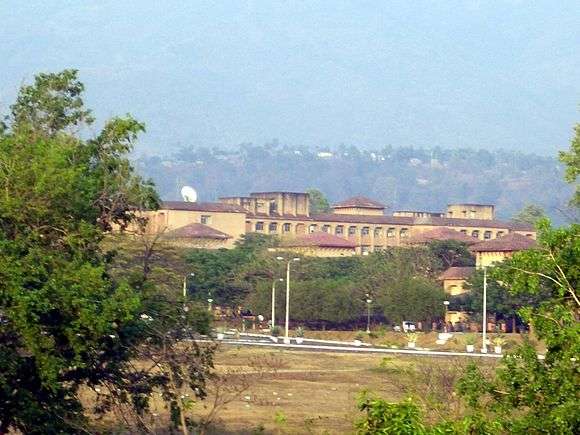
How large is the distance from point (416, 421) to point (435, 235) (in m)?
122

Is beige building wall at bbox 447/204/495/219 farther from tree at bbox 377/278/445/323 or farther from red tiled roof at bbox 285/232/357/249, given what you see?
tree at bbox 377/278/445/323

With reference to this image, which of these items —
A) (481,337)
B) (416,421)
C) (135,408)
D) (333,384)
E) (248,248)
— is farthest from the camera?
(248,248)

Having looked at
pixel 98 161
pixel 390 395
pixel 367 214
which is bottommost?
pixel 390 395

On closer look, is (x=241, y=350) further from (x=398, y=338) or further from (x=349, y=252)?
(x=349, y=252)

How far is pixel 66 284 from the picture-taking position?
78.9ft

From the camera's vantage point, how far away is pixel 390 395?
1779 inches

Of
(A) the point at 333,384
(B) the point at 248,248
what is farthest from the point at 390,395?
(B) the point at 248,248

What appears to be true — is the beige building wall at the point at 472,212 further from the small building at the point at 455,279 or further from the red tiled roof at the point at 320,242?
the small building at the point at 455,279

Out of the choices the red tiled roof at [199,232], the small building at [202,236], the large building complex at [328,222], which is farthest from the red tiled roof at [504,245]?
the large building complex at [328,222]

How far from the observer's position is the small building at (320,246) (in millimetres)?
126500

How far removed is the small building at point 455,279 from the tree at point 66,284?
6683 cm

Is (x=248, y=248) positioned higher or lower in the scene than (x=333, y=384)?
higher

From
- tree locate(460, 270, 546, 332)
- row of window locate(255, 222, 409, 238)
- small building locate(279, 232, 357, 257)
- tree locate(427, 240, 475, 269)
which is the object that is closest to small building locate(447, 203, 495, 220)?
row of window locate(255, 222, 409, 238)

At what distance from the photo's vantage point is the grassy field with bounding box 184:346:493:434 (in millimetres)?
35375
